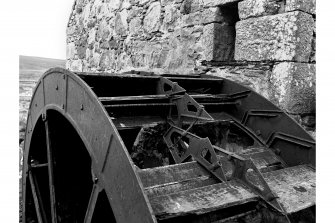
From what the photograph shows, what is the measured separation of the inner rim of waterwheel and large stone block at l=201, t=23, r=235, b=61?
1.28 ft

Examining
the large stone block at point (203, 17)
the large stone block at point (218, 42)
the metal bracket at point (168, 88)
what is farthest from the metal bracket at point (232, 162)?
the large stone block at point (203, 17)

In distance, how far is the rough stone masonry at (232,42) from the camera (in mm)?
2602

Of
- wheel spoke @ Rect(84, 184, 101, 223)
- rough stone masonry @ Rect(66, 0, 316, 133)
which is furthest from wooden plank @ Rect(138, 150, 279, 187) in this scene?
rough stone masonry @ Rect(66, 0, 316, 133)

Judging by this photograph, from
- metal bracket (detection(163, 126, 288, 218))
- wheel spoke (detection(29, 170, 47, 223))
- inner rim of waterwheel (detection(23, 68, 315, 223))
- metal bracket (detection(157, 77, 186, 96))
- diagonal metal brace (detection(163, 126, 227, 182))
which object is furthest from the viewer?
wheel spoke (detection(29, 170, 47, 223))

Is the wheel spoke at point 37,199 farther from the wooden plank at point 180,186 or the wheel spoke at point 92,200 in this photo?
the wooden plank at point 180,186

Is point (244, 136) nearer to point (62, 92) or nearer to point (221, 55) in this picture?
point (221, 55)

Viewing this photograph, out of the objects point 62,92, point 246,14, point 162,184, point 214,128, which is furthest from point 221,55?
point 162,184

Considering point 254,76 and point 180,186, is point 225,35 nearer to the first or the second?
point 254,76

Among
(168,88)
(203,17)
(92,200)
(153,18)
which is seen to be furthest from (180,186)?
(153,18)

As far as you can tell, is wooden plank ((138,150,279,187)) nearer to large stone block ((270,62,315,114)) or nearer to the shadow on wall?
large stone block ((270,62,315,114))

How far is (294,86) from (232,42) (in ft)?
2.92

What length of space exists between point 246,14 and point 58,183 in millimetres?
2155

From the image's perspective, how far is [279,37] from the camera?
2.63 metres

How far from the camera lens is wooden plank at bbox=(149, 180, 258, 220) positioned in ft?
4.49
